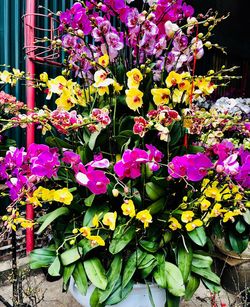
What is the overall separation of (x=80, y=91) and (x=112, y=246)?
703 mm

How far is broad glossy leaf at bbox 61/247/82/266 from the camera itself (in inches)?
58.9

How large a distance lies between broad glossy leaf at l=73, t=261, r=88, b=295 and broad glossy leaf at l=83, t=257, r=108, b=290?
2cm

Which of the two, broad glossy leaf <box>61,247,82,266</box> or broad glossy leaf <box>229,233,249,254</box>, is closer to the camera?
broad glossy leaf <box>61,247,82,266</box>

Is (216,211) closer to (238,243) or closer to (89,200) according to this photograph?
(238,243)

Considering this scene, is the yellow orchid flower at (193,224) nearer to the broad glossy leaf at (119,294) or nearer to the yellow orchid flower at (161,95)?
the broad glossy leaf at (119,294)

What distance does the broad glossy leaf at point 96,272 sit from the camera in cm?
145

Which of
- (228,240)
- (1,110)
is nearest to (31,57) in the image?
(1,110)

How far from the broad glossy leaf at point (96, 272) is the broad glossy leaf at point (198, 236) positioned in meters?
0.39

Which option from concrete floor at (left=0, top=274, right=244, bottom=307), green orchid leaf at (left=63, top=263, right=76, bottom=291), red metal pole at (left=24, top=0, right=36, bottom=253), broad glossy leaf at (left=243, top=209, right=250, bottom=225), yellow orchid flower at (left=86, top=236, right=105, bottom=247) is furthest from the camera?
red metal pole at (left=24, top=0, right=36, bottom=253)

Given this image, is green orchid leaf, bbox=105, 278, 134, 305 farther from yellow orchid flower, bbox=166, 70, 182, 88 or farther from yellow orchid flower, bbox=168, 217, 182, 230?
yellow orchid flower, bbox=166, 70, 182, 88

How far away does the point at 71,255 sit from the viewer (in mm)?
1507

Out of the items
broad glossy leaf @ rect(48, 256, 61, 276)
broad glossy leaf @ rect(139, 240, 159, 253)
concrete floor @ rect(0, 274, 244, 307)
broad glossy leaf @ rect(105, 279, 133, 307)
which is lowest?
concrete floor @ rect(0, 274, 244, 307)

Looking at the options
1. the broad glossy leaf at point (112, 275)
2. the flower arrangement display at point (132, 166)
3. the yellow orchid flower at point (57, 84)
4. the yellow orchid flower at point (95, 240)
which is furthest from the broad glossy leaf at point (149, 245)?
the yellow orchid flower at point (57, 84)

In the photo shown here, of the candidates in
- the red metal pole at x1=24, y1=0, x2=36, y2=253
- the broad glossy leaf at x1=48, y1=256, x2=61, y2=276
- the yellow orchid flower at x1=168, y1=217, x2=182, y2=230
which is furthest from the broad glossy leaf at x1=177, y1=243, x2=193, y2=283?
the red metal pole at x1=24, y1=0, x2=36, y2=253
